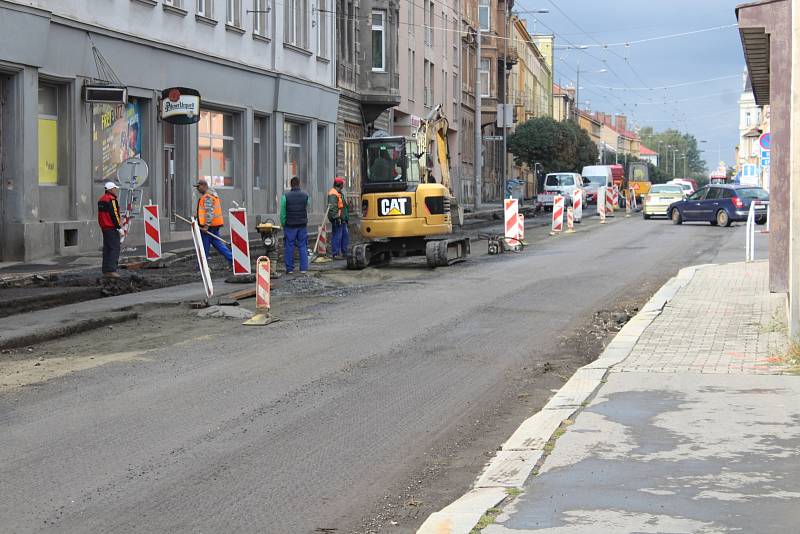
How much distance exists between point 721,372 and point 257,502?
511 centimetres

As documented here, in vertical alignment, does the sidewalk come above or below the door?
below

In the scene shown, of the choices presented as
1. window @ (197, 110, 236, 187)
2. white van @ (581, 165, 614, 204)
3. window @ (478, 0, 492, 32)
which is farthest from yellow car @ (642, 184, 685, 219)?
window @ (478, 0, 492, 32)

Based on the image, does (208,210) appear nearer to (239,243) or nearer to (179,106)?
(239,243)

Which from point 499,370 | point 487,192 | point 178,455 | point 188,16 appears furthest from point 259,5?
point 487,192

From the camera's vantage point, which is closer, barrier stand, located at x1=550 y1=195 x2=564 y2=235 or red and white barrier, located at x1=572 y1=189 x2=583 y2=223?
barrier stand, located at x1=550 y1=195 x2=564 y2=235

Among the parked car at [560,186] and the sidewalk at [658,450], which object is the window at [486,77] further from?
the sidewalk at [658,450]

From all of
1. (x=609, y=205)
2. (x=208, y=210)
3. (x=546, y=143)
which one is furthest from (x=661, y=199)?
(x=546, y=143)

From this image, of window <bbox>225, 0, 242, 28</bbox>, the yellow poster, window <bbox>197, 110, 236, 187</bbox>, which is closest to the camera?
the yellow poster

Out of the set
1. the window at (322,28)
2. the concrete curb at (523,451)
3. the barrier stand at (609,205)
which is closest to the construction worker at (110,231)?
the concrete curb at (523,451)

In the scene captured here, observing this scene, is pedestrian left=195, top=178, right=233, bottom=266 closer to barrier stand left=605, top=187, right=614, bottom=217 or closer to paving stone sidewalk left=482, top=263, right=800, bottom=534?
paving stone sidewalk left=482, top=263, right=800, bottom=534

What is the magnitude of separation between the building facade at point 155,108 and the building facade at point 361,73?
98.8 inches

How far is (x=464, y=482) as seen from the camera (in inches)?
279

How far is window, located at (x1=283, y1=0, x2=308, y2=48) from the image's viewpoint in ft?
124

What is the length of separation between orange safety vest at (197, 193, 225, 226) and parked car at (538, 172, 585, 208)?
43407 mm
